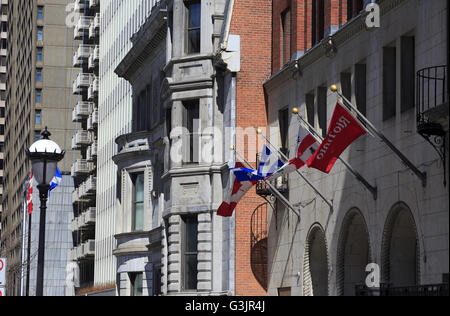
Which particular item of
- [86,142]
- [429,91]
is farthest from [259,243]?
[86,142]

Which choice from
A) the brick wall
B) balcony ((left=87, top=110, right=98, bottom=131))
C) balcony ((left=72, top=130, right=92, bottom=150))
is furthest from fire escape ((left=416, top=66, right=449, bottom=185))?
balcony ((left=72, top=130, right=92, bottom=150))

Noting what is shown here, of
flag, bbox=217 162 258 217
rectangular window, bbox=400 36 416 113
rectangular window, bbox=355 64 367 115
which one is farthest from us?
flag, bbox=217 162 258 217

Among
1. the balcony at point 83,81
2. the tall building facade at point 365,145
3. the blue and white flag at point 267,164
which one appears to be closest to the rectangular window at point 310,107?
the tall building facade at point 365,145

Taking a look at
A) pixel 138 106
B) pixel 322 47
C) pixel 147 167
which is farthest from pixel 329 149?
pixel 138 106

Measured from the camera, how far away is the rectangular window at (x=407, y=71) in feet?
98.3

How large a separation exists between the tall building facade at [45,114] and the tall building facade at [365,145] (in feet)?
252

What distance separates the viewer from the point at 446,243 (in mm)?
26672

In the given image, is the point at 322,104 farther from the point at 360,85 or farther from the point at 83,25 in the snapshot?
the point at 83,25

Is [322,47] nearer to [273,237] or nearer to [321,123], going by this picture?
[321,123]

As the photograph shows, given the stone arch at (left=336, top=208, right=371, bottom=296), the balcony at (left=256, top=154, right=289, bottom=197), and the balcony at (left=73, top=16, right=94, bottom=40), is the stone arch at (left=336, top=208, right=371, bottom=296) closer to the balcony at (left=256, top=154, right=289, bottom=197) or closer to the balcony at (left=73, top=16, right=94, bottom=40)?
the balcony at (left=256, top=154, right=289, bottom=197)

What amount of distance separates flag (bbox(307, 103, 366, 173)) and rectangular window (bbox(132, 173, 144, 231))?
84.6 feet

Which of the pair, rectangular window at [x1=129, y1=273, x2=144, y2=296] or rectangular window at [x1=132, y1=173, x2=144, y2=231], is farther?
rectangular window at [x1=129, y1=273, x2=144, y2=296]

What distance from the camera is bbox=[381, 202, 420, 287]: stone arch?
3065 centimetres
